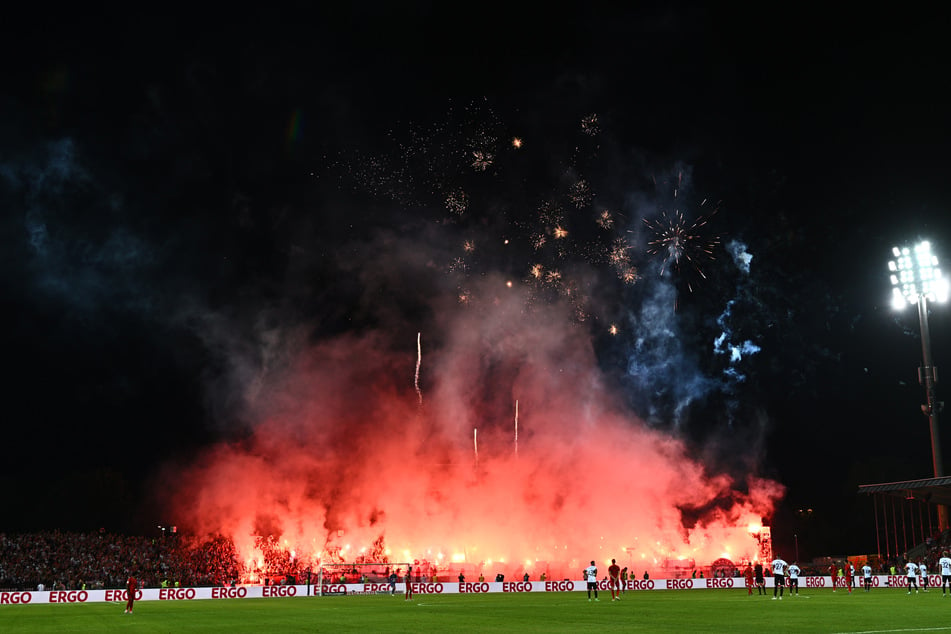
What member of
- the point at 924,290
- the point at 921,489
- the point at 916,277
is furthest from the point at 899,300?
the point at 921,489

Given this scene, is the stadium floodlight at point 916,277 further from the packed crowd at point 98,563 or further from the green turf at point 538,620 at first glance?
the packed crowd at point 98,563

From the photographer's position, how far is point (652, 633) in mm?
19281

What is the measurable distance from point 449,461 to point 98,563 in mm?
32807

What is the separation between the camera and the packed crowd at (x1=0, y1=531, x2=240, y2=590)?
181 ft

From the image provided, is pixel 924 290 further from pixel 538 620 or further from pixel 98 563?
pixel 98 563

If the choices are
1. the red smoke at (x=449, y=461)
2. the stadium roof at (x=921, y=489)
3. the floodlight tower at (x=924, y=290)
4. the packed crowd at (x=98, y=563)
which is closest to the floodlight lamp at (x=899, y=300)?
the floodlight tower at (x=924, y=290)

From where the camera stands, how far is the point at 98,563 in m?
59.3

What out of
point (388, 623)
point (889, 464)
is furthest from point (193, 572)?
point (889, 464)

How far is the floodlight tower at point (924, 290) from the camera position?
5481 cm

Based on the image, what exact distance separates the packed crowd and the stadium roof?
42494 mm

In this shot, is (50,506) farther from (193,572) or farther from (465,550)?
(465,550)

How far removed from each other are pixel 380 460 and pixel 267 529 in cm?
1178

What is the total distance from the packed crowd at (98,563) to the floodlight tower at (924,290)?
4707 cm

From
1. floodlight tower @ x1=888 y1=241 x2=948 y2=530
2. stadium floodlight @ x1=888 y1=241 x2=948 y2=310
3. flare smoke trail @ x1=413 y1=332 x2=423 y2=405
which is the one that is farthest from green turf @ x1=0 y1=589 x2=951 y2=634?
flare smoke trail @ x1=413 y1=332 x2=423 y2=405
